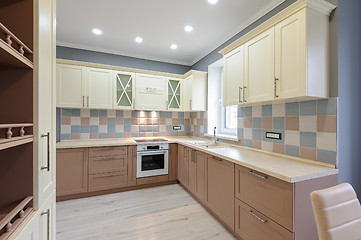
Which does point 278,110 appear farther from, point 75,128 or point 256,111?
point 75,128

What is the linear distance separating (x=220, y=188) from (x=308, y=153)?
99 cm

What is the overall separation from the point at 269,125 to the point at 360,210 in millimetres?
1246

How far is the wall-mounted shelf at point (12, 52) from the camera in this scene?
64 cm

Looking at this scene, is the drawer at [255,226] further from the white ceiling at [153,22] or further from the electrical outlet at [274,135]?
the white ceiling at [153,22]

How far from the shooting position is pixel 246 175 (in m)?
1.64

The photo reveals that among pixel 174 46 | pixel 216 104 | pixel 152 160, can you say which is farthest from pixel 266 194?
pixel 174 46

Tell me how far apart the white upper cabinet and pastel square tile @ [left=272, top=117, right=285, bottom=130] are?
2.09 m

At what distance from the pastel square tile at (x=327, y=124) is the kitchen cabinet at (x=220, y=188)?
888mm

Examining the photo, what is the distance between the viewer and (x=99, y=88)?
9.95 ft

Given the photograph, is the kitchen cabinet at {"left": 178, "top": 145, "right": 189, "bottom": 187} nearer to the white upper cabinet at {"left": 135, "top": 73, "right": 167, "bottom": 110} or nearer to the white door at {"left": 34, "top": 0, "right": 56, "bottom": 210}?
the white upper cabinet at {"left": 135, "top": 73, "right": 167, "bottom": 110}

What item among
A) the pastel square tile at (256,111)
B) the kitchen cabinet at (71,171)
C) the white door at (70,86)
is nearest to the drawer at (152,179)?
the kitchen cabinet at (71,171)

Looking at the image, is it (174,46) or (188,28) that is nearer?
(188,28)

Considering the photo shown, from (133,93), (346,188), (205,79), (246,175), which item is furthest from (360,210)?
(133,93)

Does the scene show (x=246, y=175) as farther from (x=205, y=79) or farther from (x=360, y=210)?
(x=205, y=79)
